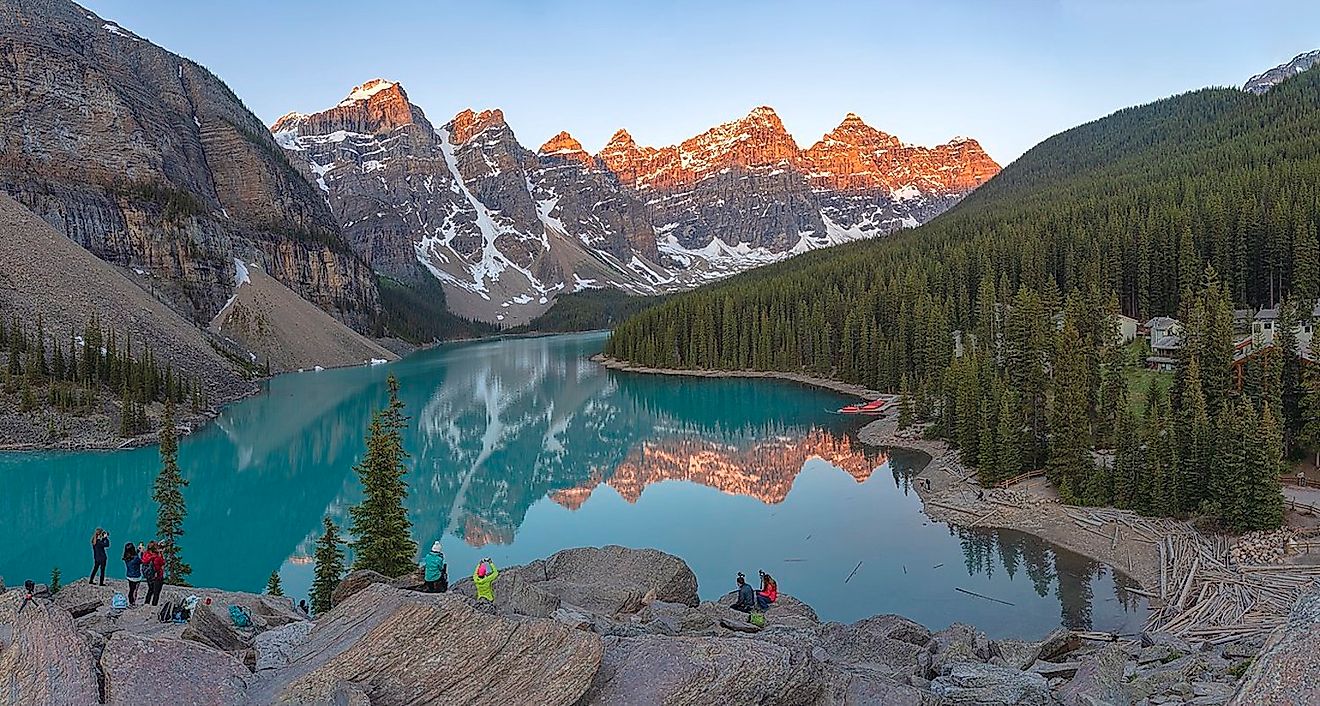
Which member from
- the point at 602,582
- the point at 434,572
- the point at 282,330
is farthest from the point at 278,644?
the point at 282,330

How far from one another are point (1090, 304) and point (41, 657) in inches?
2749

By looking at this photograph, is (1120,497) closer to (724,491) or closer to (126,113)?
(724,491)

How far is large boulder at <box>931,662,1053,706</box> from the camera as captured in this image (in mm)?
11453

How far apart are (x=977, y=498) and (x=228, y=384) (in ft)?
264

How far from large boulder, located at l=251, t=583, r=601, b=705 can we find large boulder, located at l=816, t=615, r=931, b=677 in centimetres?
533

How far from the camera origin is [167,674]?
9680mm

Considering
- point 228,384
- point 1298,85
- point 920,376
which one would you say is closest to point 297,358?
point 228,384

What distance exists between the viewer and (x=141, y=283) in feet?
376

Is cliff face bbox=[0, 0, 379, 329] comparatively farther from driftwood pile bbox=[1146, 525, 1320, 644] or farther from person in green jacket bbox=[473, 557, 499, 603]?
driftwood pile bbox=[1146, 525, 1320, 644]

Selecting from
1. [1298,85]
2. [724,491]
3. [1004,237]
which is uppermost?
[1298,85]

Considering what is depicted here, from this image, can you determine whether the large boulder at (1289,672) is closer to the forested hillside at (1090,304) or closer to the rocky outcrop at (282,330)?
the forested hillside at (1090,304)

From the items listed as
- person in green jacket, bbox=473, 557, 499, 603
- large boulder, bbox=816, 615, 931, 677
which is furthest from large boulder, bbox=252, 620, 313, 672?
large boulder, bbox=816, 615, 931, 677

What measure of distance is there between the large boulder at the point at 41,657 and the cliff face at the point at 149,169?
122m

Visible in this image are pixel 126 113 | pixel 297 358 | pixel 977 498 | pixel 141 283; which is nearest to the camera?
pixel 977 498
